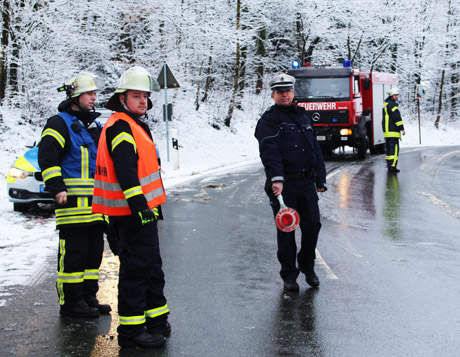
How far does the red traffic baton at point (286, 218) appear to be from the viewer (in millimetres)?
5617

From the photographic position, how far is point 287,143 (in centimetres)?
581

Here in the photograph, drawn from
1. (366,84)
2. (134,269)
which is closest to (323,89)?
(366,84)

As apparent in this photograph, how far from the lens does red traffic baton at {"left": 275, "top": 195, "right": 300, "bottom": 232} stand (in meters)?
5.62

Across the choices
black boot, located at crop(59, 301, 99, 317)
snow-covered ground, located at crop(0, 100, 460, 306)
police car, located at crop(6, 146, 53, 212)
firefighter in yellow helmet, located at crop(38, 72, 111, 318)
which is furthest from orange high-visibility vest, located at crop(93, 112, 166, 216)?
police car, located at crop(6, 146, 53, 212)

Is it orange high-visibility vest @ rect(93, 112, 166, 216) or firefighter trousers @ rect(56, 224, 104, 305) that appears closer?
orange high-visibility vest @ rect(93, 112, 166, 216)

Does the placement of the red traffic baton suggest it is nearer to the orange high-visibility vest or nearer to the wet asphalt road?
the wet asphalt road

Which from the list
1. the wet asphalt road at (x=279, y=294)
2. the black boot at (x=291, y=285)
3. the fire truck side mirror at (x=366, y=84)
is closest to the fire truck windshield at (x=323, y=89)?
the fire truck side mirror at (x=366, y=84)

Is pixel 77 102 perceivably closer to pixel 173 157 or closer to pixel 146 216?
pixel 146 216

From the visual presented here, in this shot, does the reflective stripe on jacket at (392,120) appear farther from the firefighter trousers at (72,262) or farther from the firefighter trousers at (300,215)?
the firefighter trousers at (72,262)

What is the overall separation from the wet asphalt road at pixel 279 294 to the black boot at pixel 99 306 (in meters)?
0.13

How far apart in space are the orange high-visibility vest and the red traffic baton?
1.45 metres

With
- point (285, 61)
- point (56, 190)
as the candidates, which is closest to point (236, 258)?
point (56, 190)

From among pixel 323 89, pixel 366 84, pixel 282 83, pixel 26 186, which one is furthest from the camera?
pixel 366 84

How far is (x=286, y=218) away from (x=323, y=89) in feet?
47.2
